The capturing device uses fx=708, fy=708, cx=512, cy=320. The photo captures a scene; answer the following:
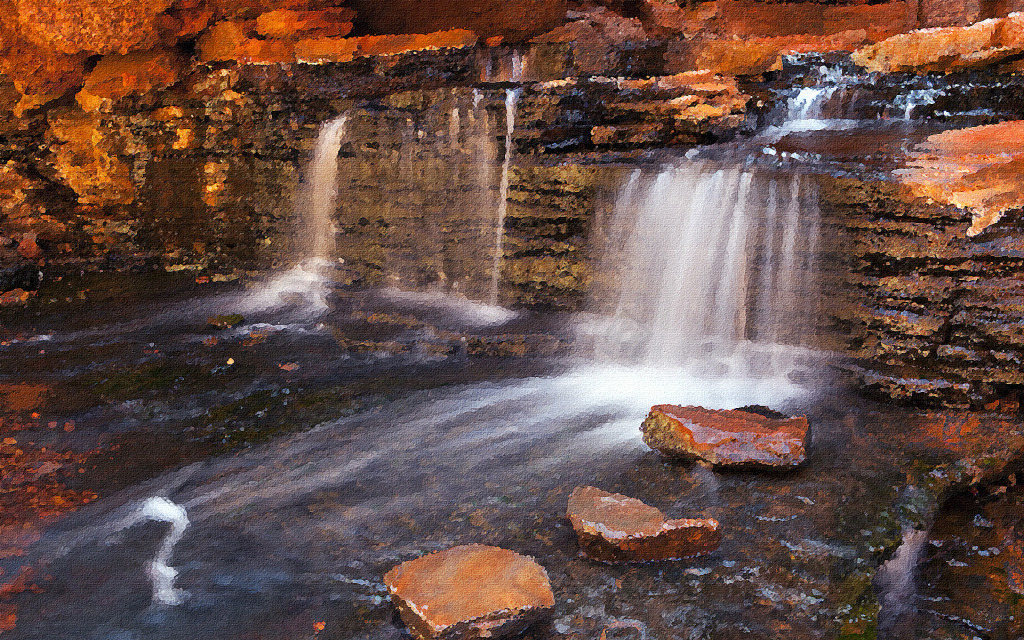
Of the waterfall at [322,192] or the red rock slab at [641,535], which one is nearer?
the red rock slab at [641,535]

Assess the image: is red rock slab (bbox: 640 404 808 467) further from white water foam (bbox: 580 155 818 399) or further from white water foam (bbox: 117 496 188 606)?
white water foam (bbox: 117 496 188 606)

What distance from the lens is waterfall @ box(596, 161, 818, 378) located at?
3236 millimetres

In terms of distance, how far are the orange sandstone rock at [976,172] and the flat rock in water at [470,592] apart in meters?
2.21

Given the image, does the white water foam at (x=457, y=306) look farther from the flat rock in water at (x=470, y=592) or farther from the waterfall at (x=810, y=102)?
the flat rock in water at (x=470, y=592)

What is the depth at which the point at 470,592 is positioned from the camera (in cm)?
183

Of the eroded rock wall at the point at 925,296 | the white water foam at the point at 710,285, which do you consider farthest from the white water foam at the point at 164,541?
the eroded rock wall at the point at 925,296

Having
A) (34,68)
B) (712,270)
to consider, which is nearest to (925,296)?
(712,270)

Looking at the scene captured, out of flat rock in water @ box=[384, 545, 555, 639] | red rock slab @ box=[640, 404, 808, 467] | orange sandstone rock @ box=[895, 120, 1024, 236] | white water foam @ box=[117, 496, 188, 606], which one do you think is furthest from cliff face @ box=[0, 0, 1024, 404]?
white water foam @ box=[117, 496, 188, 606]

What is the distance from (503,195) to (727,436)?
6.47 ft

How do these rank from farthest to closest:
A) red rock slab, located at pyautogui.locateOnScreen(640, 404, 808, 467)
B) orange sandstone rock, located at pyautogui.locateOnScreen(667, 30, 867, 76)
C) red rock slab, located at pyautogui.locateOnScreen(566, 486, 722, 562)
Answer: orange sandstone rock, located at pyautogui.locateOnScreen(667, 30, 867, 76) → red rock slab, located at pyautogui.locateOnScreen(640, 404, 808, 467) → red rock slab, located at pyautogui.locateOnScreen(566, 486, 722, 562)

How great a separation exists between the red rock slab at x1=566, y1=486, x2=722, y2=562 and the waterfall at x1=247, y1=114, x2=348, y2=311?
2925 mm

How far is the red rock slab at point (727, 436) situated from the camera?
262cm

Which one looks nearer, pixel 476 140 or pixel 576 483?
pixel 576 483

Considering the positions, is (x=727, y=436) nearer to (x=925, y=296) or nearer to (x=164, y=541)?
(x=925, y=296)
